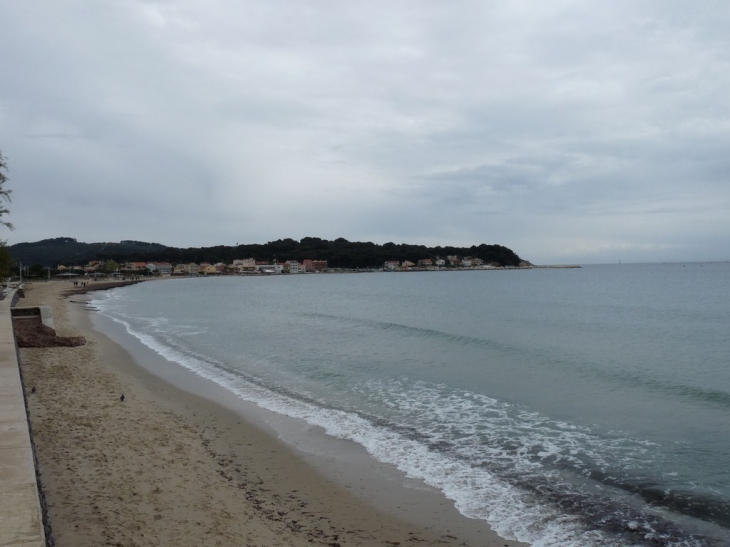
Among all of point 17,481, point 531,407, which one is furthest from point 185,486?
point 531,407

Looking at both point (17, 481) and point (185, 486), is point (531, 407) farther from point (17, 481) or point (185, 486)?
point (17, 481)

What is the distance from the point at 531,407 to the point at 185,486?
781 cm

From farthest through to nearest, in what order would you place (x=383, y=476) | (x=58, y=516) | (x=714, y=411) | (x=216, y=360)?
(x=216, y=360) < (x=714, y=411) < (x=383, y=476) < (x=58, y=516)

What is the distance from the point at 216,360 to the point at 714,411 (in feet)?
48.4

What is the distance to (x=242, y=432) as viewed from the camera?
9.77 m

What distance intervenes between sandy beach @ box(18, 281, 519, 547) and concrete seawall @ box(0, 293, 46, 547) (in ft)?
2.24

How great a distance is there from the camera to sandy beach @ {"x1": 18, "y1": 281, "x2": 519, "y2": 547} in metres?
5.65

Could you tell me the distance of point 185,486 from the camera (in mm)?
6895

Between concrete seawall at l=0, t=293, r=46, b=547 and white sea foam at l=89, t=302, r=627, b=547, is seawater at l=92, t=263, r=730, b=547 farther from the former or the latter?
concrete seawall at l=0, t=293, r=46, b=547

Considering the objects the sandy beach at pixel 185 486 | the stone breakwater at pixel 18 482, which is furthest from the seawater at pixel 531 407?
the stone breakwater at pixel 18 482

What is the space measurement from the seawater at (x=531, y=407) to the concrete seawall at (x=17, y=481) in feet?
15.4

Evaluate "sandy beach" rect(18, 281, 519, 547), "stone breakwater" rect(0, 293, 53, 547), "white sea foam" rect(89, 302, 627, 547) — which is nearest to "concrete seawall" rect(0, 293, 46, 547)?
"stone breakwater" rect(0, 293, 53, 547)

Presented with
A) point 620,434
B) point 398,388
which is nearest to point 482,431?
point 620,434

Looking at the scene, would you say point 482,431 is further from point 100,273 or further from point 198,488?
point 100,273
